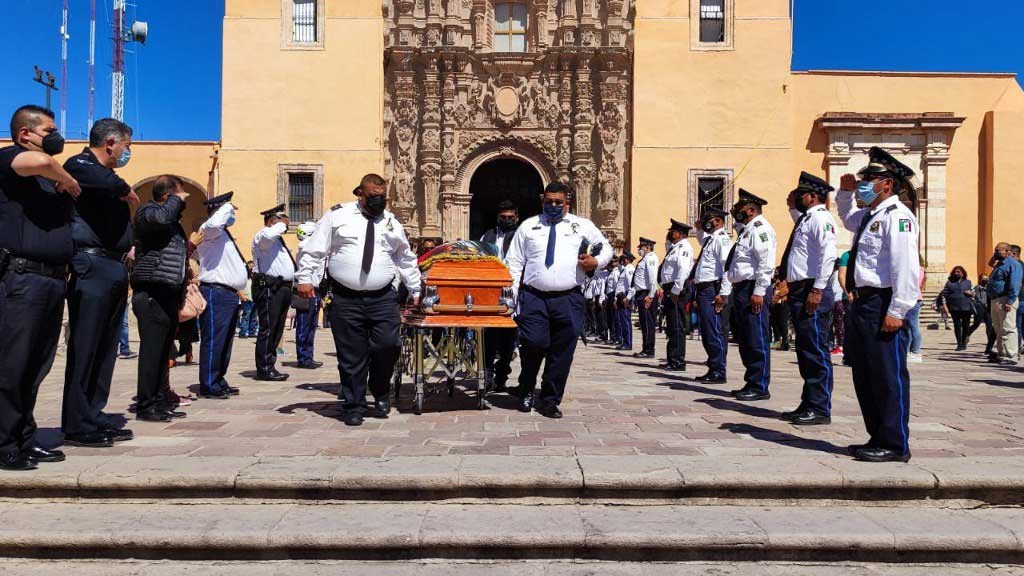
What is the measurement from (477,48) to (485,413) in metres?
18.6

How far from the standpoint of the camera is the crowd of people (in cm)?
443

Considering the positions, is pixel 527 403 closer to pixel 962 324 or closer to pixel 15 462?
pixel 15 462

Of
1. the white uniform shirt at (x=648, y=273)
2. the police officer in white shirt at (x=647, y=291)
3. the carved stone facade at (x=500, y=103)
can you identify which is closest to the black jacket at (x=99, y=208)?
the police officer in white shirt at (x=647, y=291)

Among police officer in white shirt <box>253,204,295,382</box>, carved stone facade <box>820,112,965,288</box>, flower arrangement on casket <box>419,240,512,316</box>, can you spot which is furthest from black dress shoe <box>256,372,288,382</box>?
carved stone facade <box>820,112,965,288</box>

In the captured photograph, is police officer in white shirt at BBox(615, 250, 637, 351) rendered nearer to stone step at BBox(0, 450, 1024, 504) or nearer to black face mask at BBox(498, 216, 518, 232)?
black face mask at BBox(498, 216, 518, 232)

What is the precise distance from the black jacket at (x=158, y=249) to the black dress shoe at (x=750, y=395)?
16.8ft

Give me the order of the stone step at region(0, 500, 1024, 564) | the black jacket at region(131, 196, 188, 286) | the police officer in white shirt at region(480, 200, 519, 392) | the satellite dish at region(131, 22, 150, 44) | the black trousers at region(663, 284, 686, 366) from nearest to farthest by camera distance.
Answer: the stone step at region(0, 500, 1024, 564), the black jacket at region(131, 196, 188, 286), the police officer in white shirt at region(480, 200, 519, 392), the black trousers at region(663, 284, 686, 366), the satellite dish at region(131, 22, 150, 44)

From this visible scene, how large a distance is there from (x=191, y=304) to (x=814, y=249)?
526 cm

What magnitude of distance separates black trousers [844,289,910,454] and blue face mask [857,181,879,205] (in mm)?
701

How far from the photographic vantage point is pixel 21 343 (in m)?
4.36

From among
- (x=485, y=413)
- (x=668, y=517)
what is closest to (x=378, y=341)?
(x=485, y=413)

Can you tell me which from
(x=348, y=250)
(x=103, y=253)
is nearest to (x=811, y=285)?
(x=348, y=250)

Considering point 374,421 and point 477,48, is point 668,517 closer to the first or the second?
point 374,421

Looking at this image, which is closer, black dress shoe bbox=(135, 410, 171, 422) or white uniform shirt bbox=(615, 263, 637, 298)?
black dress shoe bbox=(135, 410, 171, 422)
